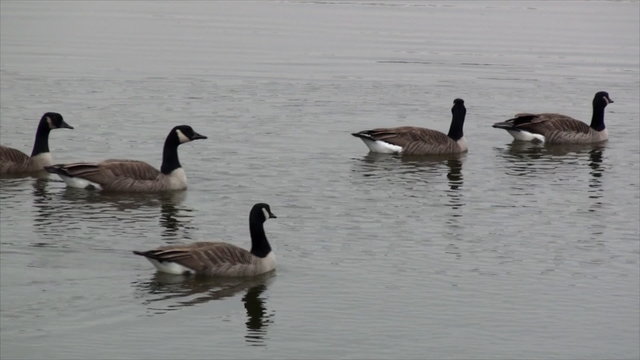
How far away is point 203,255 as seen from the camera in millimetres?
18594

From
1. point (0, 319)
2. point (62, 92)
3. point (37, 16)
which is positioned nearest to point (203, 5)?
point (37, 16)

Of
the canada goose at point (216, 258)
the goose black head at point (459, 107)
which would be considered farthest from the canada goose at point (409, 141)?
the canada goose at point (216, 258)

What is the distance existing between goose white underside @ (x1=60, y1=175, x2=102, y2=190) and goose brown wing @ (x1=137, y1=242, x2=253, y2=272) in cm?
589

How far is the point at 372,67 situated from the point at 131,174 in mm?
18747

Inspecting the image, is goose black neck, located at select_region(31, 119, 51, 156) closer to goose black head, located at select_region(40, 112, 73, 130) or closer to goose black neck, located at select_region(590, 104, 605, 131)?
goose black head, located at select_region(40, 112, 73, 130)

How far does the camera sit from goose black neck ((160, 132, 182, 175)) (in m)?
24.7

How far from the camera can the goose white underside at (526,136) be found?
103ft

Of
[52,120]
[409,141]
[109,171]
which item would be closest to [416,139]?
[409,141]

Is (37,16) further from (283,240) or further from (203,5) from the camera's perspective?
(283,240)

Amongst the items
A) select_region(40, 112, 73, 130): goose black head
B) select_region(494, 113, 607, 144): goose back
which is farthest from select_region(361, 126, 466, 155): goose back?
select_region(40, 112, 73, 130): goose black head

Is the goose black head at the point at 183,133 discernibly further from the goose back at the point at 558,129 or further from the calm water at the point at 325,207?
the goose back at the point at 558,129

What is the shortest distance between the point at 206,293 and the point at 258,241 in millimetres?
1326

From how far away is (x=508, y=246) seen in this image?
69.3ft

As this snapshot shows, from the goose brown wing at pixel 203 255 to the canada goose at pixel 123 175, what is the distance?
5.76 metres
